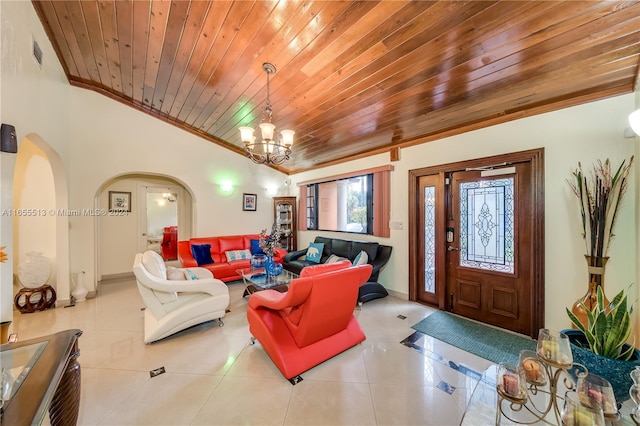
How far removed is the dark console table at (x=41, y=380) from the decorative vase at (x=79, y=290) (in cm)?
332

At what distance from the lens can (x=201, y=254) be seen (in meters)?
4.32

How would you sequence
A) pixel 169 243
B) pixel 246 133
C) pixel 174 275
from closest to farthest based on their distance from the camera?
pixel 246 133, pixel 174 275, pixel 169 243

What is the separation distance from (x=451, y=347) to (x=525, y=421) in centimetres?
146

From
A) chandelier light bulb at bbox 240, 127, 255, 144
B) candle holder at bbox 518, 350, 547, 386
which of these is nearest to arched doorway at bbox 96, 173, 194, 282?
chandelier light bulb at bbox 240, 127, 255, 144

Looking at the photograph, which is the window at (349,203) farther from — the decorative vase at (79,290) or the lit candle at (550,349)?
the decorative vase at (79,290)

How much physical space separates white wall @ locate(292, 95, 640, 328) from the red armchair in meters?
2.06

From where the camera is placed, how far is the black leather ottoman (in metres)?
3.37

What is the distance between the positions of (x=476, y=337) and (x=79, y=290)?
551cm

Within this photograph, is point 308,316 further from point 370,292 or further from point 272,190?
point 272,190

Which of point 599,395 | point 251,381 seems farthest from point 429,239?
point 251,381

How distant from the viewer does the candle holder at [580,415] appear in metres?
0.73

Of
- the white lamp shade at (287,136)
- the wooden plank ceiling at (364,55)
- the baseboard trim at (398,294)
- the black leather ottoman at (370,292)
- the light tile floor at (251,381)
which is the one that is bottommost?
the light tile floor at (251,381)

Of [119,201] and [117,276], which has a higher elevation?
[119,201]

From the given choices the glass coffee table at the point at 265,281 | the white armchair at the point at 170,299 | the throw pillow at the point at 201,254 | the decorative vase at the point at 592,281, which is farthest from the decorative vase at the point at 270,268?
the decorative vase at the point at 592,281
